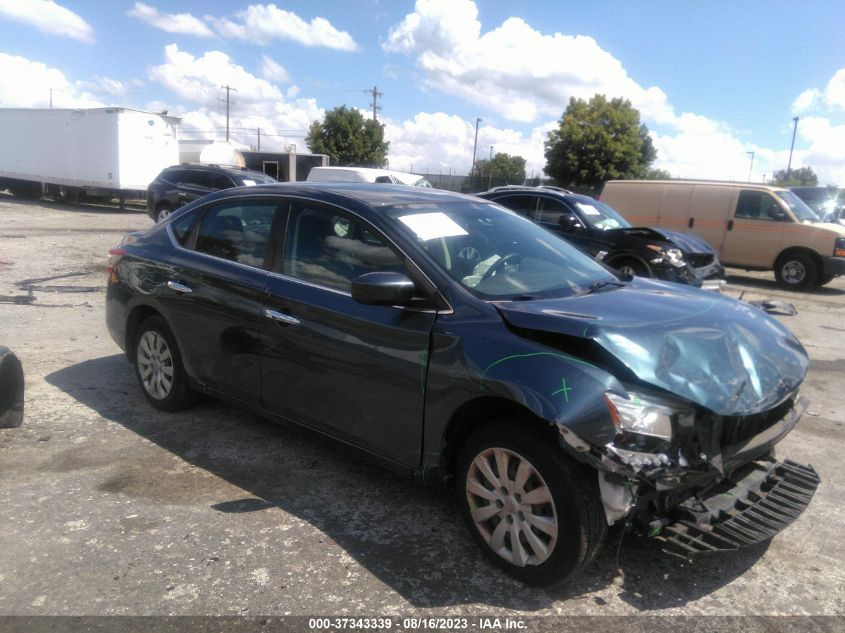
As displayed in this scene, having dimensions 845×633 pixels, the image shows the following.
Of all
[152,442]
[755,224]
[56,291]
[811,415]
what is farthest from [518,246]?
[755,224]

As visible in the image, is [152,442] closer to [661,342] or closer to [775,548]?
[661,342]

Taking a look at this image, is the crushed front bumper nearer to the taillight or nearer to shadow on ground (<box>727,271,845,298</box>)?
the taillight

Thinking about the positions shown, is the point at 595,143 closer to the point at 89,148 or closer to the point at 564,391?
the point at 89,148

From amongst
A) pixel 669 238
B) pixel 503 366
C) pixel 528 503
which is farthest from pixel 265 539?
pixel 669 238

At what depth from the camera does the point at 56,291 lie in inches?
345

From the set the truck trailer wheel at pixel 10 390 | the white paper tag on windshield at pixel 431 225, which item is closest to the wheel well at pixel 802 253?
the white paper tag on windshield at pixel 431 225

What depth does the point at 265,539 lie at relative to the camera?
10.4 ft

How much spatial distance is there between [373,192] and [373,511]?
1834mm

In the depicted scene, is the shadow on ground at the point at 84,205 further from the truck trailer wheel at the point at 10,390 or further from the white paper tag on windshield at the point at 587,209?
the truck trailer wheel at the point at 10,390

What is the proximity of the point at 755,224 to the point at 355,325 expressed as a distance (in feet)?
39.5

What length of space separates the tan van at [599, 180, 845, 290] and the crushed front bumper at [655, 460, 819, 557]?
35.9ft

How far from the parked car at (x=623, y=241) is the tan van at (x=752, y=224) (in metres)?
3.85

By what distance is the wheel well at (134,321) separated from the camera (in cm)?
475

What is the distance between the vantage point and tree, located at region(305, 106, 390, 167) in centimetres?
5181
